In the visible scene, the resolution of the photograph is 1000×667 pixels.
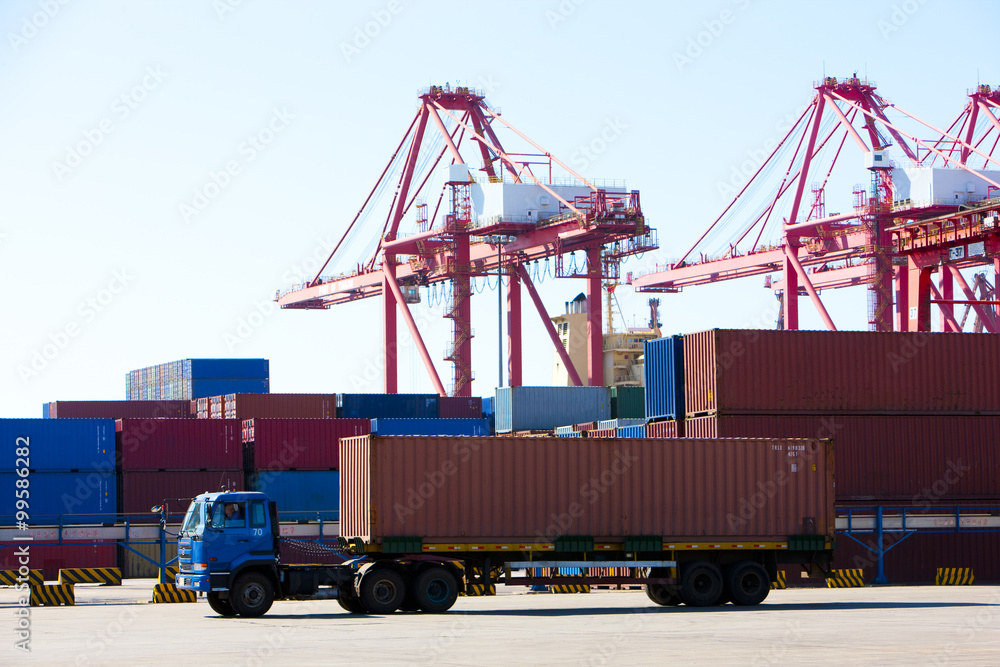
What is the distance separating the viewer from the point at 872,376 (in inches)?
1246

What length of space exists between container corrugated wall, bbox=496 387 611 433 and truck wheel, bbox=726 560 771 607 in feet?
79.5

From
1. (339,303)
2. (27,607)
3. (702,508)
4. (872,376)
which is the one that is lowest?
(27,607)

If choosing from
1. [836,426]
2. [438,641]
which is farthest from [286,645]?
[836,426]

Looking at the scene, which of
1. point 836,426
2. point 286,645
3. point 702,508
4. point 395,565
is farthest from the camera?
point 836,426

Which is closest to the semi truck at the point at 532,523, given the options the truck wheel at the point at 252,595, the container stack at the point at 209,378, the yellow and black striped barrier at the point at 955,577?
the truck wheel at the point at 252,595

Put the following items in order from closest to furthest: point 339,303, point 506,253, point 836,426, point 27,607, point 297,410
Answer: point 27,607
point 836,426
point 297,410
point 506,253
point 339,303

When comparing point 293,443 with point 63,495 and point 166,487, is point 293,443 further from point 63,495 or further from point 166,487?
point 63,495

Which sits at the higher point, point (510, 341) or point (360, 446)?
point (510, 341)

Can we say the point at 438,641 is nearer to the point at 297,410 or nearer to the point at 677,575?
the point at 677,575

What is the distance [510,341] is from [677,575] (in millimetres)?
42308

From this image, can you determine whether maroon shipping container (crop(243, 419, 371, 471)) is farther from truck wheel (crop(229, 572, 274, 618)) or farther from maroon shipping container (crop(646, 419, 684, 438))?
truck wheel (crop(229, 572, 274, 618))

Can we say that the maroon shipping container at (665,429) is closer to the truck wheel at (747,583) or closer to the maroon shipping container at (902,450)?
the maroon shipping container at (902,450)

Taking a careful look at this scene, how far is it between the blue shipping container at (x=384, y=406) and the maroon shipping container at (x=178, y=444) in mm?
12608

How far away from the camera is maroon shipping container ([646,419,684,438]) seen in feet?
104
